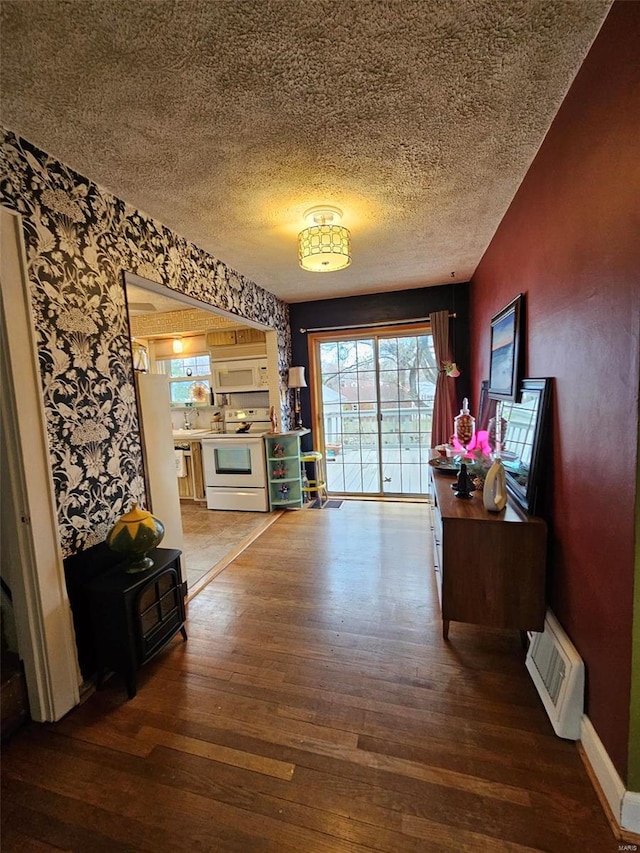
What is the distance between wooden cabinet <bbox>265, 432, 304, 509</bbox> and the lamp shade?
65 cm

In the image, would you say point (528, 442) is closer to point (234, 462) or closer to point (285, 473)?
point (285, 473)

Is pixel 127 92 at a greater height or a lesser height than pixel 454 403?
greater

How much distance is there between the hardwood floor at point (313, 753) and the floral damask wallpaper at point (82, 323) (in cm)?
85

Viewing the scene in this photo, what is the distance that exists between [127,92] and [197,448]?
12.9 feet

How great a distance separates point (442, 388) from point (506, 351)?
1.87 meters

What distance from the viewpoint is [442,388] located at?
419 centimetres

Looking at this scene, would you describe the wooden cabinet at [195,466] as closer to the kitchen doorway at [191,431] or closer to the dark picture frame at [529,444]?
the kitchen doorway at [191,431]

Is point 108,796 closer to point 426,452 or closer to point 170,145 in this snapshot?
point 170,145

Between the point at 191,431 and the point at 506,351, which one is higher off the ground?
the point at 506,351

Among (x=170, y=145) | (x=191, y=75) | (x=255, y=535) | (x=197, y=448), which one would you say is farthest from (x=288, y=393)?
(x=191, y=75)

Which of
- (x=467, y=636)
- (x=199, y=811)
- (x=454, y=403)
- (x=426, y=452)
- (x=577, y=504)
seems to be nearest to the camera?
(x=199, y=811)

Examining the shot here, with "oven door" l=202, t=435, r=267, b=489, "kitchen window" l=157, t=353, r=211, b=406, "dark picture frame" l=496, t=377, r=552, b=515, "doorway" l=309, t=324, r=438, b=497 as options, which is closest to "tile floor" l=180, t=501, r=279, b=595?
"oven door" l=202, t=435, r=267, b=489

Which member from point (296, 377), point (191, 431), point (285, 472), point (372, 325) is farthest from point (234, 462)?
point (372, 325)

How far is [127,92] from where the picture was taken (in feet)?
4.27
